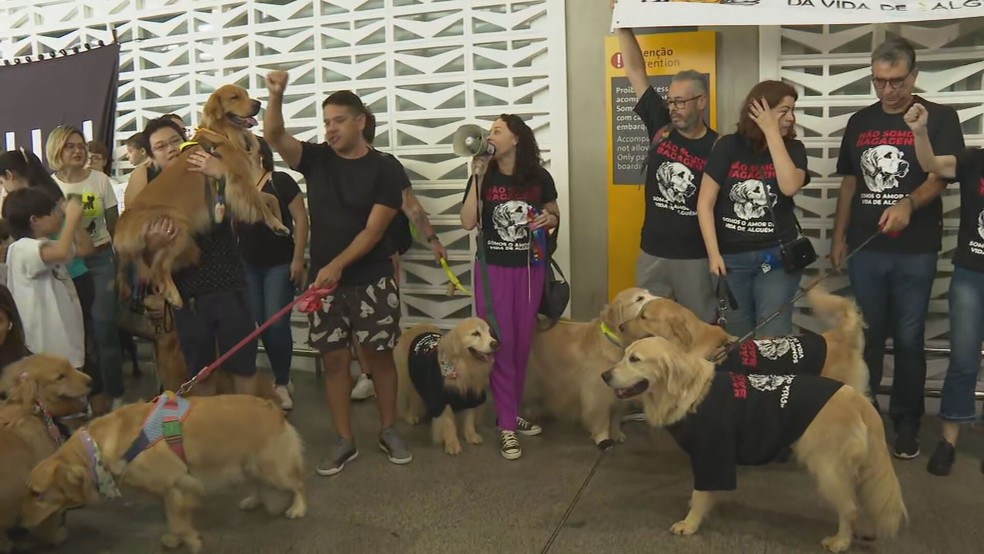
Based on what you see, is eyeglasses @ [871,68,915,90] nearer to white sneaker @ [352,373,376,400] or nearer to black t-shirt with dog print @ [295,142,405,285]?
black t-shirt with dog print @ [295,142,405,285]

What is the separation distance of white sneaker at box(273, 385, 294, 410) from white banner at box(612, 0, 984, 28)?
2641 mm

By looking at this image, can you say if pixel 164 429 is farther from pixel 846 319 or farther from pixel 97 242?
pixel 846 319

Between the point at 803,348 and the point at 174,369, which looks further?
the point at 174,369

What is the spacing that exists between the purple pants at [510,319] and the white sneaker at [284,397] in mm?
1342

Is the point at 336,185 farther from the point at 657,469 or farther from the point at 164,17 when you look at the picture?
the point at 164,17

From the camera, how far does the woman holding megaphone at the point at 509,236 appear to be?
11.8 ft

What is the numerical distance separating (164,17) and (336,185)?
2.76 metres

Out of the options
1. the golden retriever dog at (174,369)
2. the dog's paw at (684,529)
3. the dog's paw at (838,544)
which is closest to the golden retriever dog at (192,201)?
the golden retriever dog at (174,369)

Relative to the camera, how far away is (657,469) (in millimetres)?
3428

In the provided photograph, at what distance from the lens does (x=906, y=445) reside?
3445 millimetres

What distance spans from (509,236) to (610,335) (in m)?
0.64

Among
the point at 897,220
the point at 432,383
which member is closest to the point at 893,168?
the point at 897,220

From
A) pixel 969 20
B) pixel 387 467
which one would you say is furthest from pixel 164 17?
pixel 969 20

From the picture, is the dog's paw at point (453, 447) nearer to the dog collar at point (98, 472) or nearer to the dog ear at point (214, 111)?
the dog collar at point (98, 472)
